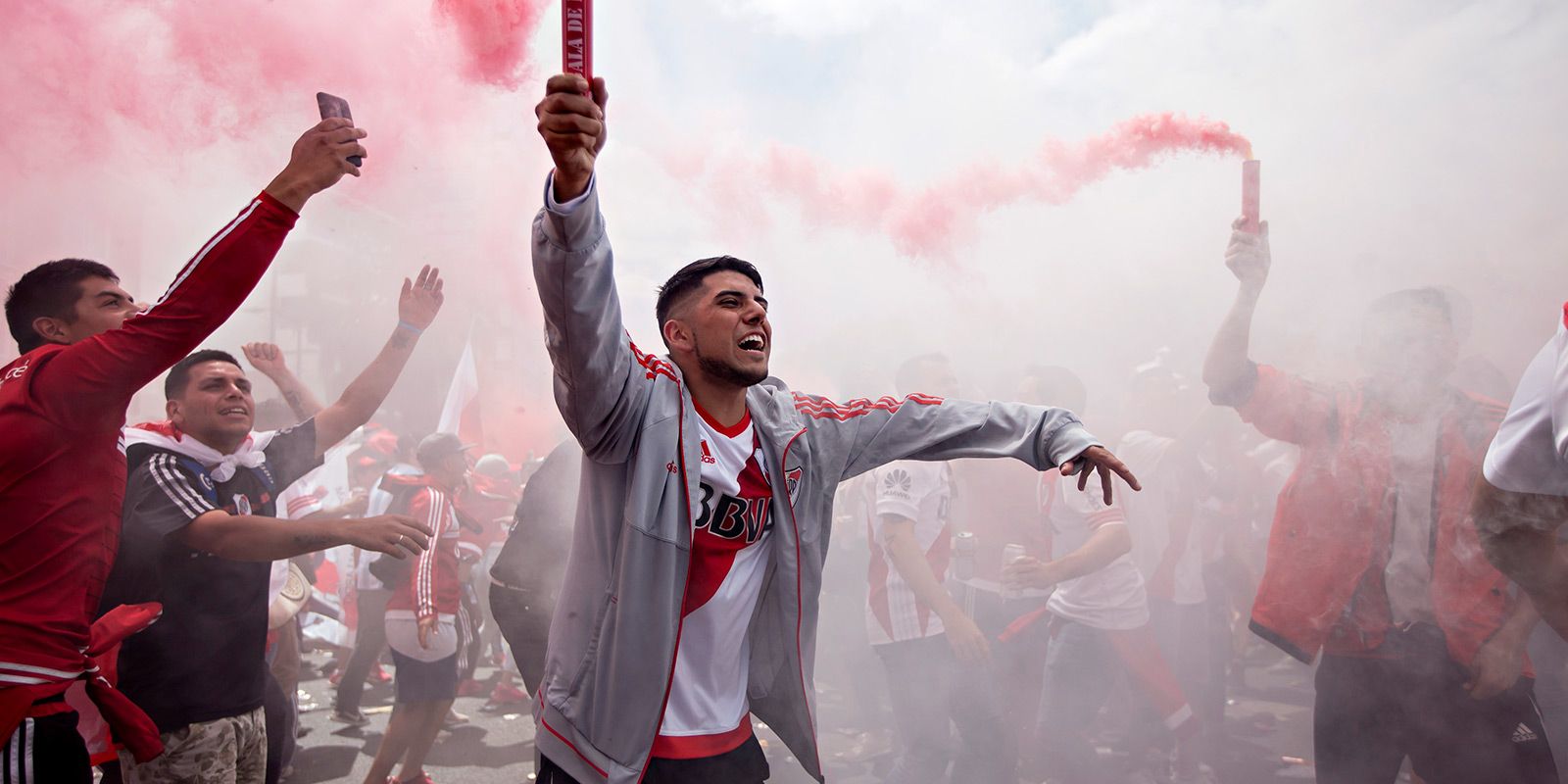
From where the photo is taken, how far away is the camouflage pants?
90.2 inches

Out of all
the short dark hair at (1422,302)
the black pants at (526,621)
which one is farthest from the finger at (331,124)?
the short dark hair at (1422,302)

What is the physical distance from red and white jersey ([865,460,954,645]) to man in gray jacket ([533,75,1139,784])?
1.70 meters

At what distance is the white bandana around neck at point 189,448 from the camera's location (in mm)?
2486

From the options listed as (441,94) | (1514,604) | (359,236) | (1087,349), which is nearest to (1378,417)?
(1514,604)

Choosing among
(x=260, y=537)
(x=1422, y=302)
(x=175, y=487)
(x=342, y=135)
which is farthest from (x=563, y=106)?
(x=1422, y=302)

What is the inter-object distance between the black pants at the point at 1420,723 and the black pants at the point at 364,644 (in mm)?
4616

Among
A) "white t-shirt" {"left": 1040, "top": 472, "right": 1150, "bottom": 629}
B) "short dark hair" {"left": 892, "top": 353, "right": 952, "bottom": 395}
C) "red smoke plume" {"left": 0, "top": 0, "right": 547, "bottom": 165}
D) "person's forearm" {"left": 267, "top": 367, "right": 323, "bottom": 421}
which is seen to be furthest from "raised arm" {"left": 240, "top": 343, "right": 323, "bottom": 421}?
"white t-shirt" {"left": 1040, "top": 472, "right": 1150, "bottom": 629}

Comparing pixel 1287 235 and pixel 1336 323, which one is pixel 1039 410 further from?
pixel 1287 235

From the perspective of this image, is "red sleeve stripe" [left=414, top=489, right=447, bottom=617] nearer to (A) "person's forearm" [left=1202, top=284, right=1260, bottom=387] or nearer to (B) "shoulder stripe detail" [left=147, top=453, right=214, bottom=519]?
(B) "shoulder stripe detail" [left=147, top=453, right=214, bottom=519]

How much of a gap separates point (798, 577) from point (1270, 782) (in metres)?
3.58

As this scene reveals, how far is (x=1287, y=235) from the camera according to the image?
5.24 meters

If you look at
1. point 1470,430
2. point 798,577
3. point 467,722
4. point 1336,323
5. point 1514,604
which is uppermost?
point 1336,323

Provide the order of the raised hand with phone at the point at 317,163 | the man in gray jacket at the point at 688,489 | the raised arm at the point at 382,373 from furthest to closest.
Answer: the raised arm at the point at 382,373 < the raised hand with phone at the point at 317,163 < the man in gray jacket at the point at 688,489

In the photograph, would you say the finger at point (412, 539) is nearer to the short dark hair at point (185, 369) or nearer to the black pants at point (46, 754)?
the black pants at point (46, 754)
